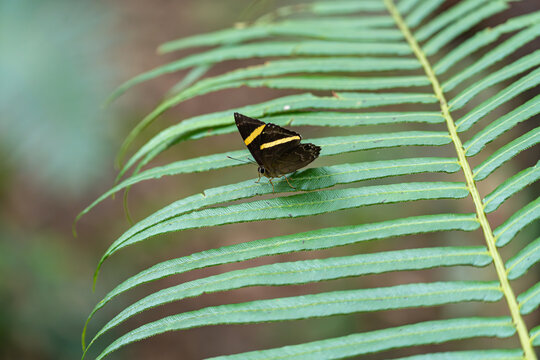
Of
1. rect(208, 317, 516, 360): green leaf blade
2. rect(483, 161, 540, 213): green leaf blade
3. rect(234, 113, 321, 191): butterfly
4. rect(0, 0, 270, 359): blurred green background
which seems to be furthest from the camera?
rect(0, 0, 270, 359): blurred green background

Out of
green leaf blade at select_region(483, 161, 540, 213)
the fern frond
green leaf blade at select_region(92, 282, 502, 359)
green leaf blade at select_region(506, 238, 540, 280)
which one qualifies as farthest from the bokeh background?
green leaf blade at select_region(92, 282, 502, 359)

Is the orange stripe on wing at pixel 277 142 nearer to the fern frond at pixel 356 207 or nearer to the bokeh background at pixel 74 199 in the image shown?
the fern frond at pixel 356 207

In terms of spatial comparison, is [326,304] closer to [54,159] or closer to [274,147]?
[274,147]

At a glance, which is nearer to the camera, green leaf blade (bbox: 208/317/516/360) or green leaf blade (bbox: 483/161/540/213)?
green leaf blade (bbox: 208/317/516/360)

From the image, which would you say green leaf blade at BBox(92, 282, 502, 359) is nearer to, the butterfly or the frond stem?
the frond stem

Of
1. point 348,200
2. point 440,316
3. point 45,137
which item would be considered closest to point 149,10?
point 45,137

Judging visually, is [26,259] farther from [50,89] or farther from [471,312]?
[471,312]
